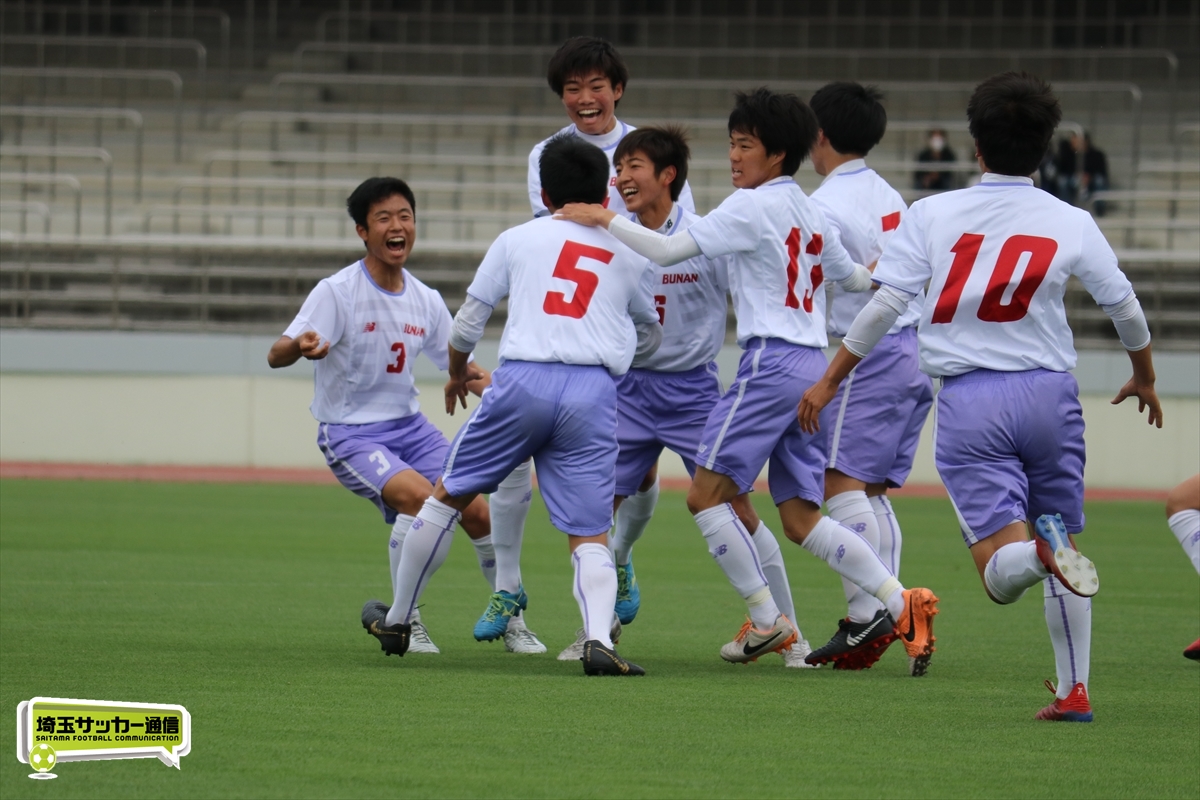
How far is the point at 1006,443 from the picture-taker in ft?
15.8

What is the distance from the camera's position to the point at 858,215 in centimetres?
640

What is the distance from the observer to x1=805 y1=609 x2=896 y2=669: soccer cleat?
5848 mm

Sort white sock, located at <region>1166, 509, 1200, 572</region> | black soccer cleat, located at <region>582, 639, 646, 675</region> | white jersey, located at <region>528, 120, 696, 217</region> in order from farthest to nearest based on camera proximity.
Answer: white jersey, located at <region>528, 120, 696, 217</region> → white sock, located at <region>1166, 509, 1200, 572</region> → black soccer cleat, located at <region>582, 639, 646, 675</region>

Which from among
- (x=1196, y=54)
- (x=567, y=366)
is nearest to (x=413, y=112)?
(x=1196, y=54)

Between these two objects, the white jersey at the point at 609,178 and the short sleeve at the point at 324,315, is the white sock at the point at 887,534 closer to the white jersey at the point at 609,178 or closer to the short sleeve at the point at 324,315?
the white jersey at the point at 609,178

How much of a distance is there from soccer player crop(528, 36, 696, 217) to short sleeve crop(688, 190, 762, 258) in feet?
3.08

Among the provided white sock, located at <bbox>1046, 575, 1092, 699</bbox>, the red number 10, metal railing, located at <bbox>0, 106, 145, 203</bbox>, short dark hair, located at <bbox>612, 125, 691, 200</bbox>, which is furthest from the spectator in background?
white sock, located at <bbox>1046, 575, 1092, 699</bbox>

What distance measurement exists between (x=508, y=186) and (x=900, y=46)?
22.9 ft

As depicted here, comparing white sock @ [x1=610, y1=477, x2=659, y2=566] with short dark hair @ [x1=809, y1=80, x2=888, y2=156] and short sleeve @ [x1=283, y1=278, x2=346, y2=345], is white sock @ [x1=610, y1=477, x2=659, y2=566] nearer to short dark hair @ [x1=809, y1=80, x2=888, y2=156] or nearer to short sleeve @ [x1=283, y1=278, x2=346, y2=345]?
short sleeve @ [x1=283, y1=278, x2=346, y2=345]

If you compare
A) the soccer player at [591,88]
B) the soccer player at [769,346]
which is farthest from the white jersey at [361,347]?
the soccer player at [769,346]

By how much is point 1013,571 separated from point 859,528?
158cm

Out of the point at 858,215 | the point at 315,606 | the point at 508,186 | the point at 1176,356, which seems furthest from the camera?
the point at 508,186

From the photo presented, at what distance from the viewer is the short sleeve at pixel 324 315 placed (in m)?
6.61

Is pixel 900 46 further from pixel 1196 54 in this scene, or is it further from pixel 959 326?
pixel 959 326
